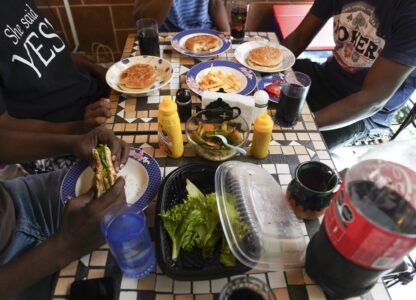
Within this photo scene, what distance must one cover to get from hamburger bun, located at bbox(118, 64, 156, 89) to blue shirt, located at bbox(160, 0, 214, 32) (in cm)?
69

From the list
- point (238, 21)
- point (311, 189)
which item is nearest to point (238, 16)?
point (238, 21)

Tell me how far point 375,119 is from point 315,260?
3.98 ft

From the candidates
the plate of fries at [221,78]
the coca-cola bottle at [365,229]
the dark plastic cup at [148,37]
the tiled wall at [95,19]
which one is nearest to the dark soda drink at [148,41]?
the dark plastic cup at [148,37]

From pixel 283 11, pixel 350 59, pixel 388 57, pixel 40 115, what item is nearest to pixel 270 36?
pixel 350 59

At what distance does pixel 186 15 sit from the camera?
6.36ft

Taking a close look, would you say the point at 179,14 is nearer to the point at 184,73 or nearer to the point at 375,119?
the point at 184,73

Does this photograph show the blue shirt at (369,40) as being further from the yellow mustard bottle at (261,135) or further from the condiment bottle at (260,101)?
the yellow mustard bottle at (261,135)

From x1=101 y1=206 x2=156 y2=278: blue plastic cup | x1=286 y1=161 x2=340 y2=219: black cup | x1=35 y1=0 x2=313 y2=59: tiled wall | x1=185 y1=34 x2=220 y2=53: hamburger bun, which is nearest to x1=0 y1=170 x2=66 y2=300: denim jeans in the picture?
x1=101 y1=206 x2=156 y2=278: blue plastic cup

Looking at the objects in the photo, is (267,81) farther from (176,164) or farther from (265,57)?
(176,164)

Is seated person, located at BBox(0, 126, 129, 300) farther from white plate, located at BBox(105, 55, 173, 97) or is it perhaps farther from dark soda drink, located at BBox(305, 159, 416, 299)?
dark soda drink, located at BBox(305, 159, 416, 299)

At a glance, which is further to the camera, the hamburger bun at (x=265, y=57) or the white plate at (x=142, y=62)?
the hamburger bun at (x=265, y=57)

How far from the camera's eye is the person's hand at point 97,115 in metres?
1.17

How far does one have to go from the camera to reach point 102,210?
2.49 ft

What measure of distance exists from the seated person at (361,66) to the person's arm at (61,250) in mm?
1098
